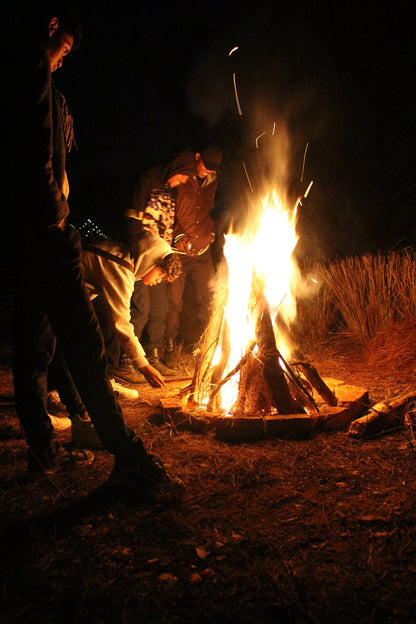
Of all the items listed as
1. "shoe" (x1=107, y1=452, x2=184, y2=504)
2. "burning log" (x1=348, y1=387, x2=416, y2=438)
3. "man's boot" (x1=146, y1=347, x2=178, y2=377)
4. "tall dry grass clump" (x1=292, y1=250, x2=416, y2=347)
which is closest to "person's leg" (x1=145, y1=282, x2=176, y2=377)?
"man's boot" (x1=146, y1=347, x2=178, y2=377)

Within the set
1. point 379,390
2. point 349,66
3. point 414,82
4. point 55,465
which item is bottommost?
point 55,465

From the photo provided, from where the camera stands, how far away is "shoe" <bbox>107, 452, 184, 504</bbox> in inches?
75.3

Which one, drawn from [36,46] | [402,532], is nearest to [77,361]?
[36,46]

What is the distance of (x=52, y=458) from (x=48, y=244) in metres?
1.08

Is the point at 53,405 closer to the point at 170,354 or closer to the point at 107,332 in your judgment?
the point at 107,332

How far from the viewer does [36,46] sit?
177 cm

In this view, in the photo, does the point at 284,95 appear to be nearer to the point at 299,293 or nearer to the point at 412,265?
the point at 299,293

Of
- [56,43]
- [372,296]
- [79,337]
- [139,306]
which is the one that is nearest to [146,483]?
[79,337]

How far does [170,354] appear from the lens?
4988 millimetres

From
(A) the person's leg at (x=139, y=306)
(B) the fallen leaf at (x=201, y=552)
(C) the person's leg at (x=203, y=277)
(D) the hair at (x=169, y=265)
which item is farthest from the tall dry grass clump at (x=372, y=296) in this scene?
(B) the fallen leaf at (x=201, y=552)

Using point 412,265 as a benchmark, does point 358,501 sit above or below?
below

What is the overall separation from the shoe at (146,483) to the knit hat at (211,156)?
3371mm

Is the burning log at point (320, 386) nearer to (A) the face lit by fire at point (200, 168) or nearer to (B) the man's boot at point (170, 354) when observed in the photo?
(B) the man's boot at point (170, 354)

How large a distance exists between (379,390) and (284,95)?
6.99 m
